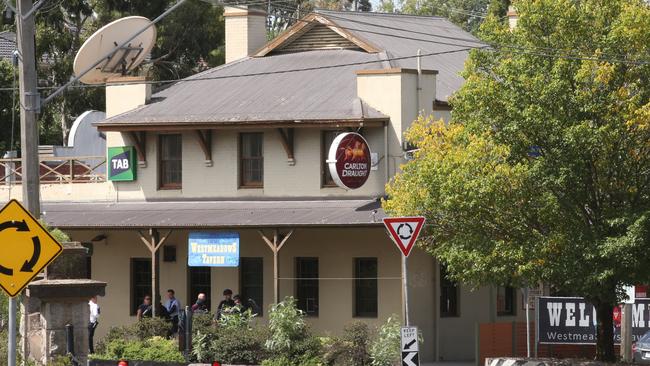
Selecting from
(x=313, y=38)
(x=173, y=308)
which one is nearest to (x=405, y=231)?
(x=173, y=308)

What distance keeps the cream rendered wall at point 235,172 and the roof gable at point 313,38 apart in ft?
13.9

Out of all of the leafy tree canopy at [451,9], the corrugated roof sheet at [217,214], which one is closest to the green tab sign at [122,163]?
the corrugated roof sheet at [217,214]

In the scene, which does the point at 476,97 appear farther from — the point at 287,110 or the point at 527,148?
the point at 287,110

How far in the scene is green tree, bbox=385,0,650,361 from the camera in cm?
2297

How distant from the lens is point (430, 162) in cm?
2442

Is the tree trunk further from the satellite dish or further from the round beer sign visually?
the satellite dish

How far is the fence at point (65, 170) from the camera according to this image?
38.0m

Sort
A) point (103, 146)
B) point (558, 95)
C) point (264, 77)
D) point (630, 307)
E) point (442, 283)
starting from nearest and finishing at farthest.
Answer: point (558, 95)
point (630, 307)
point (442, 283)
point (264, 77)
point (103, 146)

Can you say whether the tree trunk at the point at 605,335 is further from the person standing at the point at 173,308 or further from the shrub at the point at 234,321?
the person standing at the point at 173,308

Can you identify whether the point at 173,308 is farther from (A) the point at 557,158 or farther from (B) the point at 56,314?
(B) the point at 56,314

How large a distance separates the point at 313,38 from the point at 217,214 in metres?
6.66

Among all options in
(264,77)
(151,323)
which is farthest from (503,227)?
(264,77)

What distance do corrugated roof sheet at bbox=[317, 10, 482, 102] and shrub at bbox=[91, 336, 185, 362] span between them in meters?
10.7

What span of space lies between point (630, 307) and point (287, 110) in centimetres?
994
